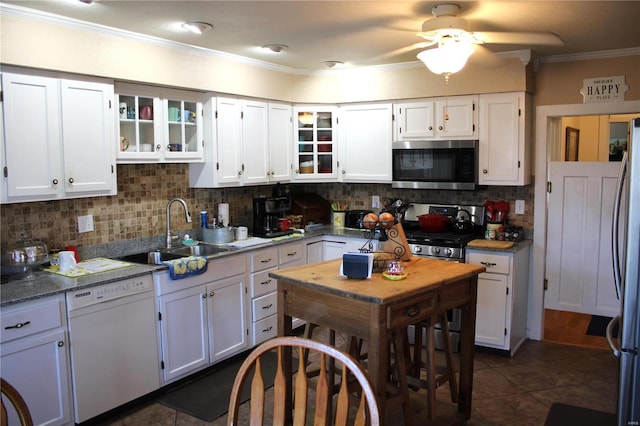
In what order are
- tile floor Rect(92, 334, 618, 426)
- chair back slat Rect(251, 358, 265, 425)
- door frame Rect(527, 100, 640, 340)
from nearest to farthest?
1. chair back slat Rect(251, 358, 265, 425)
2. tile floor Rect(92, 334, 618, 426)
3. door frame Rect(527, 100, 640, 340)

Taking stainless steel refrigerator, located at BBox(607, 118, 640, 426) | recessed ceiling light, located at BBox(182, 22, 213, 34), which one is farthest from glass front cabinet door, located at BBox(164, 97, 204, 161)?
stainless steel refrigerator, located at BBox(607, 118, 640, 426)

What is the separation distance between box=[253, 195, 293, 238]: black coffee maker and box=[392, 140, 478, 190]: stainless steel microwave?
1.09m

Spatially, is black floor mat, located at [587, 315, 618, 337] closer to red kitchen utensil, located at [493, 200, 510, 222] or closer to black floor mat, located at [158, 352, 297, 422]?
red kitchen utensil, located at [493, 200, 510, 222]

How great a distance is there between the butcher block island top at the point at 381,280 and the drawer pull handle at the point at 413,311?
7cm

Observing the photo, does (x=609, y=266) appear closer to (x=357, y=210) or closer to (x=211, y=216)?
(x=357, y=210)

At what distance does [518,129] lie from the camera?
4152mm

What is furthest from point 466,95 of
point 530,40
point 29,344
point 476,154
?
point 29,344

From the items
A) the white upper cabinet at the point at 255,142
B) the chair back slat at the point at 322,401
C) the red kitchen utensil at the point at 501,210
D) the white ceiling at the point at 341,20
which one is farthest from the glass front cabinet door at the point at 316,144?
the chair back slat at the point at 322,401

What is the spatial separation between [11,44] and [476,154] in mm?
3361

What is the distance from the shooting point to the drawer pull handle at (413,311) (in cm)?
257

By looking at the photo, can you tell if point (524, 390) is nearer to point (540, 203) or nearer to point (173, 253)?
point (540, 203)

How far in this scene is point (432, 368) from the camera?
271cm

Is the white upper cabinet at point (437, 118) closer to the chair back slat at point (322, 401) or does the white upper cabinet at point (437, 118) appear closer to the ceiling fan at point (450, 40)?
the ceiling fan at point (450, 40)

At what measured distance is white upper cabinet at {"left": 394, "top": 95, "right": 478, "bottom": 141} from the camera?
4.34 metres
